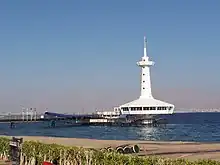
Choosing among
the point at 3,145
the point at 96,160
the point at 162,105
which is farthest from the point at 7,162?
the point at 162,105

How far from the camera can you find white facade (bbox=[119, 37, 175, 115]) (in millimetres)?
178625

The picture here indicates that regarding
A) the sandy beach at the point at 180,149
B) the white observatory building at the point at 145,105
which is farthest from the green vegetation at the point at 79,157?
the white observatory building at the point at 145,105

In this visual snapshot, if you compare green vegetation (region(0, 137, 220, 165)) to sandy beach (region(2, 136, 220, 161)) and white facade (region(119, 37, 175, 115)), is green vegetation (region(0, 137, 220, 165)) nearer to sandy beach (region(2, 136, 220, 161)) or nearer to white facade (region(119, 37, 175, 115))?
sandy beach (region(2, 136, 220, 161))

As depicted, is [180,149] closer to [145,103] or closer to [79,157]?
[79,157]

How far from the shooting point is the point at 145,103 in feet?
592

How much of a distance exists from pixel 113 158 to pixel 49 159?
640 cm

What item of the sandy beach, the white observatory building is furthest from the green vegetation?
the white observatory building

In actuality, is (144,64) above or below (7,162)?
above

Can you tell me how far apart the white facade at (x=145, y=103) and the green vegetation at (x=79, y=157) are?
144699 millimetres

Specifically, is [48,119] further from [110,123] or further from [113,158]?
[113,158]

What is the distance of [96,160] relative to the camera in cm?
2820

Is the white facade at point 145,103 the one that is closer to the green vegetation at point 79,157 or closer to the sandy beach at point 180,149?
the sandy beach at point 180,149

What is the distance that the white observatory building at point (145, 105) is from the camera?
178 m

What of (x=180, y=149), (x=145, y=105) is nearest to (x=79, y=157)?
(x=180, y=149)
